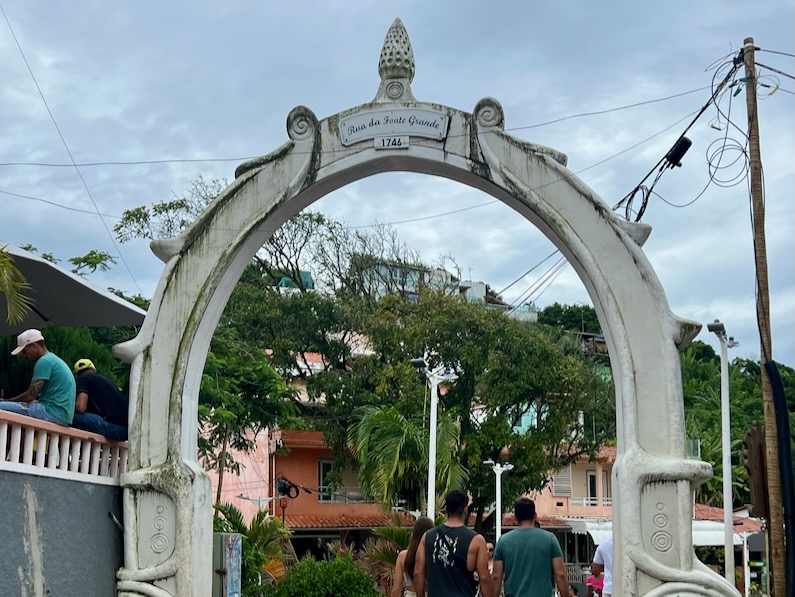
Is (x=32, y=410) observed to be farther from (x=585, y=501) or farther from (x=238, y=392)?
(x=585, y=501)

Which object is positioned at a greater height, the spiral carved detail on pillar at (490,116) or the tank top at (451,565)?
the spiral carved detail on pillar at (490,116)

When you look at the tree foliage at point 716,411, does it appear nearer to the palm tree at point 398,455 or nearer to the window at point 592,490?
the window at point 592,490

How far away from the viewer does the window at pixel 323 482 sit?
117 ft

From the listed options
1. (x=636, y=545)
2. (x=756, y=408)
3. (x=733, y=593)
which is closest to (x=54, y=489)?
(x=636, y=545)

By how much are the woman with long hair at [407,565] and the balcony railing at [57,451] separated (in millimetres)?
2524

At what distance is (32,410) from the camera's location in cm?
806

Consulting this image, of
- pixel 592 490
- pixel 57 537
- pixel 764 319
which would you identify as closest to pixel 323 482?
pixel 592 490

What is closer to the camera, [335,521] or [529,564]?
[529,564]

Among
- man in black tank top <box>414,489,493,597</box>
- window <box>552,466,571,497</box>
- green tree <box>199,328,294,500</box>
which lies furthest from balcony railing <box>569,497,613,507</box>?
man in black tank top <box>414,489,493,597</box>

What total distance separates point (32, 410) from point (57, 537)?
3.11 feet

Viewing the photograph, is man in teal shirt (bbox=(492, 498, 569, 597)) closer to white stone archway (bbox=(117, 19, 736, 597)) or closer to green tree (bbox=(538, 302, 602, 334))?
white stone archway (bbox=(117, 19, 736, 597))

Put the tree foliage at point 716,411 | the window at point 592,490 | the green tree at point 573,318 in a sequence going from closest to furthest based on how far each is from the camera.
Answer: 1. the tree foliage at point 716,411
2. the window at point 592,490
3. the green tree at point 573,318

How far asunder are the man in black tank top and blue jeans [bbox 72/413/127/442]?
3133 mm

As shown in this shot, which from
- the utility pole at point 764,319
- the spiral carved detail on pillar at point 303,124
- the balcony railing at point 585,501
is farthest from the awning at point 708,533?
the spiral carved detail on pillar at point 303,124
